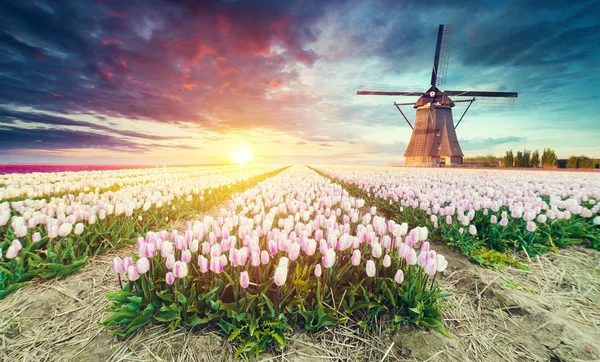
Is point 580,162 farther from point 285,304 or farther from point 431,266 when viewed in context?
point 285,304

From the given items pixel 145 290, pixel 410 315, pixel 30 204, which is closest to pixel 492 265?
pixel 410 315

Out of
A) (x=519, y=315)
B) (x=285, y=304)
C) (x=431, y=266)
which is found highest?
(x=431, y=266)

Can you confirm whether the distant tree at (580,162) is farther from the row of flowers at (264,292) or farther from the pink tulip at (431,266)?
the pink tulip at (431,266)

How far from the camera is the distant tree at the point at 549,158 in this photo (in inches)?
1436

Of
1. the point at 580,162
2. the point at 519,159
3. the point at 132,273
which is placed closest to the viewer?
the point at 132,273

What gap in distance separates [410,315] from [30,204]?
20.3 ft

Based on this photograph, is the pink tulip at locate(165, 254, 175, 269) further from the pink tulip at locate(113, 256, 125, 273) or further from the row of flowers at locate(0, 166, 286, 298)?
the row of flowers at locate(0, 166, 286, 298)

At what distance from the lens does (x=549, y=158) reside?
3678 centimetres

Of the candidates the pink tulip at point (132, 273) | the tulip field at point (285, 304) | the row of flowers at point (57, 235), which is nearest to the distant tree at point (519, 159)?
the tulip field at point (285, 304)

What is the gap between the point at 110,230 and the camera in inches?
174

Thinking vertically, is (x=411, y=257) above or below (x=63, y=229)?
above

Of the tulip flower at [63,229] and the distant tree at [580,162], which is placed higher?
the distant tree at [580,162]

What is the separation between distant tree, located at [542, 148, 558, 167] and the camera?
120 ft

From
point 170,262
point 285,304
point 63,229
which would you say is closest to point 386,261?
point 285,304
